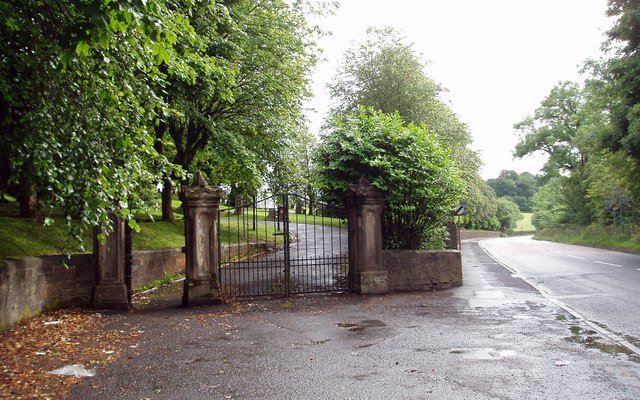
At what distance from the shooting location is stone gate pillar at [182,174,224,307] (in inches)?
408

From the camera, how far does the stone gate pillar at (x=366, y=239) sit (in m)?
11.5

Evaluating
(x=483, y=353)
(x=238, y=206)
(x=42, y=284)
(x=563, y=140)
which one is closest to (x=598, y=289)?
(x=483, y=353)

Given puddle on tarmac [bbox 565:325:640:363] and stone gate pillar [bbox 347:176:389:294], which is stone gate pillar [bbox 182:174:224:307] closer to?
stone gate pillar [bbox 347:176:389:294]

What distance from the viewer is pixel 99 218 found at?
22.4ft

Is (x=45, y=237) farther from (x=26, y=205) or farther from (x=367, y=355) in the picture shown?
(x=367, y=355)

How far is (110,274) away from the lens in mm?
10336

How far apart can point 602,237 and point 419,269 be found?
30600mm

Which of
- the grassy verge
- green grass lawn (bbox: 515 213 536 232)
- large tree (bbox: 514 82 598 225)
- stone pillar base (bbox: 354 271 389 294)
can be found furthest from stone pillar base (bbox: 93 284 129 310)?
green grass lawn (bbox: 515 213 536 232)

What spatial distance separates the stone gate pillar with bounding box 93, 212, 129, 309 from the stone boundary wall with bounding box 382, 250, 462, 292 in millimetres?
5997

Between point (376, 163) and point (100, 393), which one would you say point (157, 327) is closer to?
point (100, 393)

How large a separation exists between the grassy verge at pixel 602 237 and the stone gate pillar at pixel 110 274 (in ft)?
94.2

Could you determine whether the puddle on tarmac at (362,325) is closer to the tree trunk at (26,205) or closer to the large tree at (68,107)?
the large tree at (68,107)

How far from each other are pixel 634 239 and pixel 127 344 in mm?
32704

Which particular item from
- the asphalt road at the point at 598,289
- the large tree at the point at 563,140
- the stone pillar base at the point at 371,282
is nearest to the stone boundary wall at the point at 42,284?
the stone pillar base at the point at 371,282
